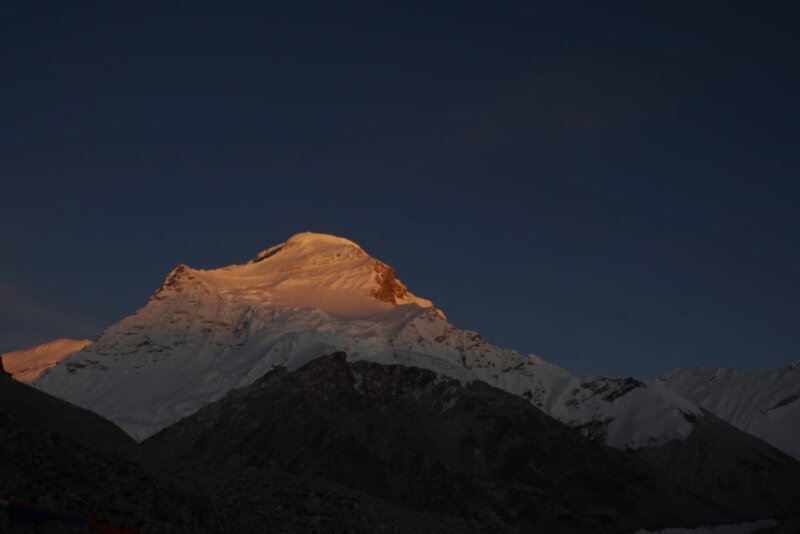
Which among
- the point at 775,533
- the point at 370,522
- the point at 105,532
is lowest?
the point at 105,532

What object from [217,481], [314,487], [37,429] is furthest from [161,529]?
[314,487]

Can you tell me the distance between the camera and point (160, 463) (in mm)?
50406

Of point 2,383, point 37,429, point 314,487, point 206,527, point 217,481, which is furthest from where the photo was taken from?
point 2,383

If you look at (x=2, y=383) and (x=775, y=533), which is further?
(x=775, y=533)

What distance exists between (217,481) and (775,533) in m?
165

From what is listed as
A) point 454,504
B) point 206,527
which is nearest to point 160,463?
point 206,527

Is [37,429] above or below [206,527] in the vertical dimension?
above

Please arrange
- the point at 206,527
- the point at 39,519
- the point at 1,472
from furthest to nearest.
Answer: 1. the point at 206,527
2. the point at 1,472
3. the point at 39,519

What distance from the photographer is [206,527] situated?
3875 cm

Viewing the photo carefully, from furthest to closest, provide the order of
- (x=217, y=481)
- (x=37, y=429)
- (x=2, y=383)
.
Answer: (x=2, y=383) < (x=217, y=481) < (x=37, y=429)

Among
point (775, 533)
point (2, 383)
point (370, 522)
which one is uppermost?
point (775, 533)

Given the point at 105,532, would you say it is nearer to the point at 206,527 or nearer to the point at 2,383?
the point at 206,527

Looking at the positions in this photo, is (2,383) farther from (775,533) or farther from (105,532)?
(775,533)

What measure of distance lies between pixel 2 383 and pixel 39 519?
3452cm
